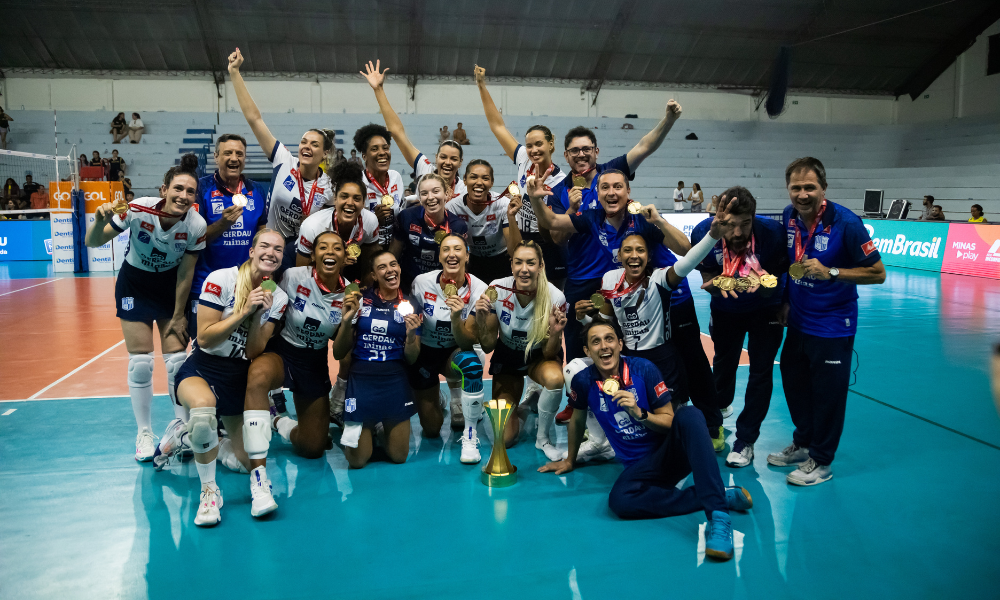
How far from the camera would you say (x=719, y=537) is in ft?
11.5

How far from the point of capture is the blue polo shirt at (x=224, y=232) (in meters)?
5.22

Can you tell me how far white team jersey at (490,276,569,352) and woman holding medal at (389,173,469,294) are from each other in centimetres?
80

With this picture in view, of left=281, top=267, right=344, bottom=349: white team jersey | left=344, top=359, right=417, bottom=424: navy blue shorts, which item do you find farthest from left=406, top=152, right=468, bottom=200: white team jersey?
left=344, top=359, right=417, bottom=424: navy blue shorts

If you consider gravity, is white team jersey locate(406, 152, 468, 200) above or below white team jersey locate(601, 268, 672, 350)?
above

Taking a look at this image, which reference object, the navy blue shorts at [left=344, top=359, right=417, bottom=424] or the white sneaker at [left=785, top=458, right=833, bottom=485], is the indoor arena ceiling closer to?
the navy blue shorts at [left=344, top=359, right=417, bottom=424]

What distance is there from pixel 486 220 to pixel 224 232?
2.26 metres

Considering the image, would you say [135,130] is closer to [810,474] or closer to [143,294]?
[143,294]

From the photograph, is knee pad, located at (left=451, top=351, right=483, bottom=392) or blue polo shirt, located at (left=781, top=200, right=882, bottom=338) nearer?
blue polo shirt, located at (left=781, top=200, right=882, bottom=338)

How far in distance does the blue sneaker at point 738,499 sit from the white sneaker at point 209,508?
10.3 ft

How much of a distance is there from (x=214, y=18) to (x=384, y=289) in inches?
863

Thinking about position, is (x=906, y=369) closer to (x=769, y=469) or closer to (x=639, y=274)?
(x=769, y=469)

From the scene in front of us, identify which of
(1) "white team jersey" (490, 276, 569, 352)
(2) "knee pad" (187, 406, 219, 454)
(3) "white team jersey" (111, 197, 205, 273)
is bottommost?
(2) "knee pad" (187, 406, 219, 454)

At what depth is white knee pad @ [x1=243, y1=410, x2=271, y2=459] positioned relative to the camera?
4164mm

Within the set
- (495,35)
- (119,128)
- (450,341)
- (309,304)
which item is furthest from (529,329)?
(119,128)
